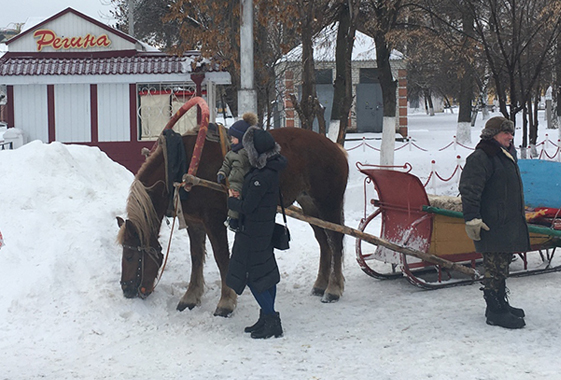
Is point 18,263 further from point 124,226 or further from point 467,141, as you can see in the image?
point 467,141

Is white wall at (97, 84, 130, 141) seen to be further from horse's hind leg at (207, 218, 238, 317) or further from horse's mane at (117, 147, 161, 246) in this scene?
horse's hind leg at (207, 218, 238, 317)

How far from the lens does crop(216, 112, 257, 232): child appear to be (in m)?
5.28

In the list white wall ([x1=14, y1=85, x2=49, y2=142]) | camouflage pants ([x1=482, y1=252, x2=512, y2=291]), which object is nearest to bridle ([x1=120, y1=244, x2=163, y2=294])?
camouflage pants ([x1=482, y1=252, x2=512, y2=291])

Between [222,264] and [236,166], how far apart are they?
43.6 inches

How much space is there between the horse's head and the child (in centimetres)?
98

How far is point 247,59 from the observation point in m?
9.92

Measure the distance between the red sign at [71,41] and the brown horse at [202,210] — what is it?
33.4ft

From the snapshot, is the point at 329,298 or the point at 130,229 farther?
the point at 329,298

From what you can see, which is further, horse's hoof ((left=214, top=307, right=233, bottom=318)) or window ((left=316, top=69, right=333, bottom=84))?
window ((left=316, top=69, right=333, bottom=84))

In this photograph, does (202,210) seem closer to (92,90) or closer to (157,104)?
(157,104)

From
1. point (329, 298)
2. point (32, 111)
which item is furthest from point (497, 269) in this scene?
point (32, 111)

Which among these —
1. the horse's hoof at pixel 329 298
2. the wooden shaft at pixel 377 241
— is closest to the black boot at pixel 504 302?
the wooden shaft at pixel 377 241

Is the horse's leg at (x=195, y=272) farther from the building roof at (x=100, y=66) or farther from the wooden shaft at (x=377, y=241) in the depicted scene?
the building roof at (x=100, y=66)

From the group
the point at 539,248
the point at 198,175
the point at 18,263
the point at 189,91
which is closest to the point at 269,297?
the point at 198,175
